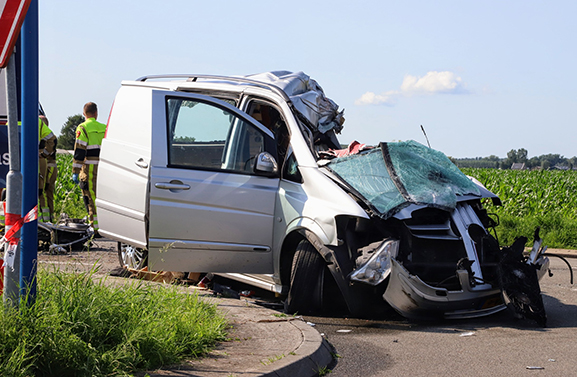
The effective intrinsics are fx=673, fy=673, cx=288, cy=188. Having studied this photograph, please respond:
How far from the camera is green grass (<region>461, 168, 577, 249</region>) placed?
41.8ft

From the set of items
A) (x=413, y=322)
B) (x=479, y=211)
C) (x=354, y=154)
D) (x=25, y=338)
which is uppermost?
(x=354, y=154)

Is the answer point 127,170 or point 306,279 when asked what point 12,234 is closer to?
point 127,170

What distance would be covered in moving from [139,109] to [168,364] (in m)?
3.37

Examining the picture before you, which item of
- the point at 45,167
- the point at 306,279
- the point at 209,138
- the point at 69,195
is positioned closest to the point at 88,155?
the point at 45,167

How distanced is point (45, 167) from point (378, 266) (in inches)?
327

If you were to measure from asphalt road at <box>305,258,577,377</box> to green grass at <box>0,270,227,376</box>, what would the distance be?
1126mm

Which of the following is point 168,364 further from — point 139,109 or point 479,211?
point 479,211

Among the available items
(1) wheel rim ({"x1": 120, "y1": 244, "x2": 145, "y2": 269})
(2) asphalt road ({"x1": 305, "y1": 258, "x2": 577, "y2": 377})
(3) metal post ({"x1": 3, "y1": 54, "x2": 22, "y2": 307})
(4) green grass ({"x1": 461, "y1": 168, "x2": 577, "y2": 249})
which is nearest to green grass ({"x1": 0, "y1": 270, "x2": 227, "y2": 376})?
(3) metal post ({"x1": 3, "y1": 54, "x2": 22, "y2": 307})

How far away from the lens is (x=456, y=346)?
5422 millimetres

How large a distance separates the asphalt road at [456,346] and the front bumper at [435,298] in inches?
5.7

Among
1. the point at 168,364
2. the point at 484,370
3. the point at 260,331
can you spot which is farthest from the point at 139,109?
the point at 484,370

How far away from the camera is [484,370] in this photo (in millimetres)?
4746

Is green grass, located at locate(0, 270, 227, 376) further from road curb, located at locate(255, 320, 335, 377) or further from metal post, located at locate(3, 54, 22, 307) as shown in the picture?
road curb, located at locate(255, 320, 335, 377)

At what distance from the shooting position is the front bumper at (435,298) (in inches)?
226
